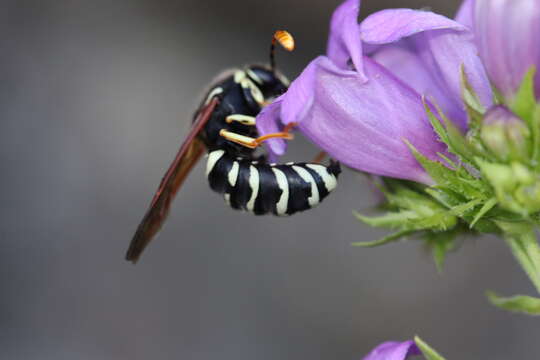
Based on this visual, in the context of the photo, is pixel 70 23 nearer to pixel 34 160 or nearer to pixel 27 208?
pixel 34 160

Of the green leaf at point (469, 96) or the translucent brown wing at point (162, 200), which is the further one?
the translucent brown wing at point (162, 200)

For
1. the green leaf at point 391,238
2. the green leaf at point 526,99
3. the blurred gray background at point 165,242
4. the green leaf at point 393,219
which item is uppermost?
the green leaf at point 526,99

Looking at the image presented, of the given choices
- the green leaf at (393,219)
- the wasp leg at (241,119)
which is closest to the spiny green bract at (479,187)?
the green leaf at (393,219)

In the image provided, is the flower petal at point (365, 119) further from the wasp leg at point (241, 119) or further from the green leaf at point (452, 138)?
the wasp leg at point (241, 119)

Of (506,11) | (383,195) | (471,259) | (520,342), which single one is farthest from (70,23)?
(506,11)

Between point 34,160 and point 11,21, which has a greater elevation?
point 11,21

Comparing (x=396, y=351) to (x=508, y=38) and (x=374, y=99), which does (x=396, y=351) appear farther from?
(x=508, y=38)

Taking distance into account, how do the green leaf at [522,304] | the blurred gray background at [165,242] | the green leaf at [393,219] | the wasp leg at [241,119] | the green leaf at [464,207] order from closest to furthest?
the green leaf at [464,207] < the green leaf at [522,304] < the green leaf at [393,219] < the wasp leg at [241,119] < the blurred gray background at [165,242]
